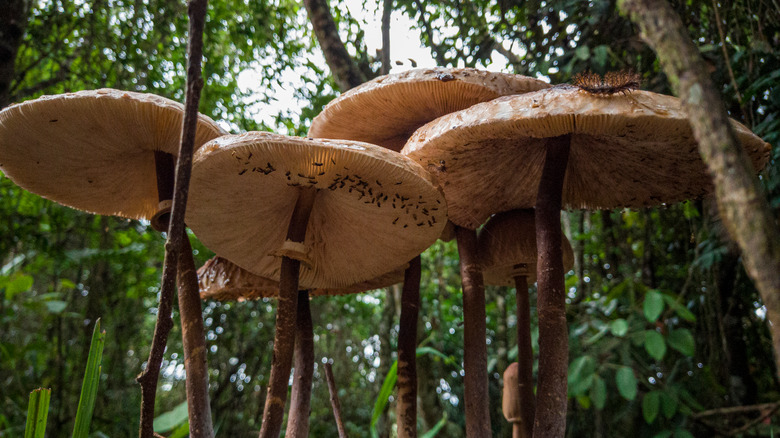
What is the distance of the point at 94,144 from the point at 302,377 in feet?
4.47

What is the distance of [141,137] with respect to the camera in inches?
78.1

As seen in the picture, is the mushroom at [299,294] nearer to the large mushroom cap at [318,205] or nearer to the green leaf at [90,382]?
the large mushroom cap at [318,205]

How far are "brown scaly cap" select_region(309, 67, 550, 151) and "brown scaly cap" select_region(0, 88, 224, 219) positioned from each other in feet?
1.86

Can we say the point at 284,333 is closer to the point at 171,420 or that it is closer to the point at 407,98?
the point at 171,420

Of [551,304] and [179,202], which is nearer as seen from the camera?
[179,202]

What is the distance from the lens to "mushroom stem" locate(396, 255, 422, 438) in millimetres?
2082

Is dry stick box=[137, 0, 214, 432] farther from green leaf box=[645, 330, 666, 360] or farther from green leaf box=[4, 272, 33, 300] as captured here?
green leaf box=[4, 272, 33, 300]

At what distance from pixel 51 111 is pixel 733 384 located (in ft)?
15.9

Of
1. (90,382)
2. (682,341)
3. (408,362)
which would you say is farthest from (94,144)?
(682,341)

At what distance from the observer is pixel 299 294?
8.30 feet

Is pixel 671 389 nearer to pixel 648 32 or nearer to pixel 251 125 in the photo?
pixel 648 32

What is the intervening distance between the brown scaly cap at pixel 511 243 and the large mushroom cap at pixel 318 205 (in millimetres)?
440

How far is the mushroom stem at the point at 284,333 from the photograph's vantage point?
165 centimetres

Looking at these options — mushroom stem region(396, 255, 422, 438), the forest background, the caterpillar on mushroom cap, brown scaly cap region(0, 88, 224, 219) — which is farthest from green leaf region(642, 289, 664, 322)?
brown scaly cap region(0, 88, 224, 219)
